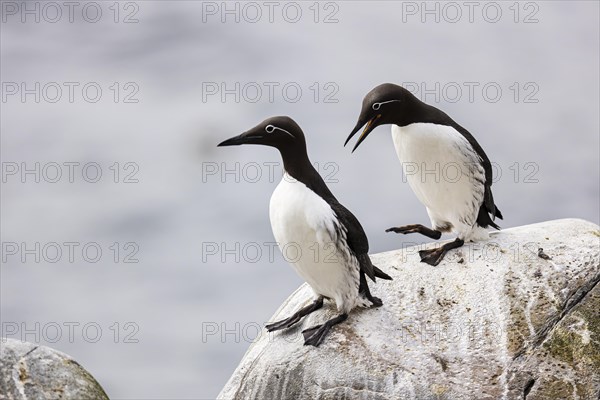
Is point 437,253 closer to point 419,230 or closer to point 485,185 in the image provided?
point 419,230

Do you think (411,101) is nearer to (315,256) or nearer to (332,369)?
(315,256)

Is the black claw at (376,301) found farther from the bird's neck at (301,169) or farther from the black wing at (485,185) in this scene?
the black wing at (485,185)

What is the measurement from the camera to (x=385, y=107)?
42.9ft

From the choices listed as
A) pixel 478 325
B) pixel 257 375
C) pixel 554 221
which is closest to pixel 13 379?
pixel 257 375

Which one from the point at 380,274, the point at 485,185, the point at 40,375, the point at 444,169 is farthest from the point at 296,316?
the point at 40,375

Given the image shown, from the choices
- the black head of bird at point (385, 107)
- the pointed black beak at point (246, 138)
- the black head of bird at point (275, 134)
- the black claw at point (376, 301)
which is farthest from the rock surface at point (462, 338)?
the pointed black beak at point (246, 138)

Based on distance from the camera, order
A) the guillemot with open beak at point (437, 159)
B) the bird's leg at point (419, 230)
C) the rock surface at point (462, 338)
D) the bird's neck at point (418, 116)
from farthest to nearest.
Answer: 1. the bird's leg at point (419, 230)
2. the bird's neck at point (418, 116)
3. the guillemot with open beak at point (437, 159)
4. the rock surface at point (462, 338)

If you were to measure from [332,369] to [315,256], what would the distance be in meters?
1.04

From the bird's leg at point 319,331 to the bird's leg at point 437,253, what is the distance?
1.19 meters

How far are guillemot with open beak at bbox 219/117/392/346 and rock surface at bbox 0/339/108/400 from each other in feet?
7.15

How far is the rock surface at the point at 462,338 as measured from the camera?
39.7 ft

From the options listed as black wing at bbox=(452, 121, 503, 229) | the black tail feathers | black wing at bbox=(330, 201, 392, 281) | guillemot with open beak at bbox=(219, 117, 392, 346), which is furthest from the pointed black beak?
black wing at bbox=(452, 121, 503, 229)

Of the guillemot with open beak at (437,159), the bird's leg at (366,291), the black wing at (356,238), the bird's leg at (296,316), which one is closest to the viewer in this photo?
the black wing at (356,238)

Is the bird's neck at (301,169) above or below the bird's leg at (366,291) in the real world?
above
